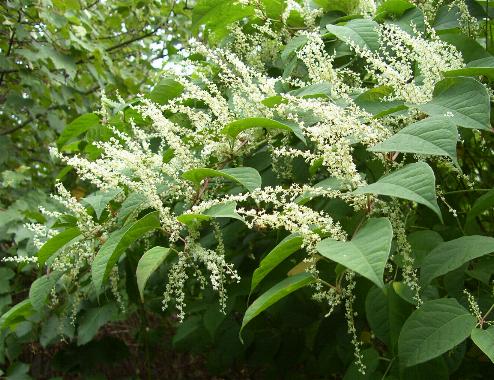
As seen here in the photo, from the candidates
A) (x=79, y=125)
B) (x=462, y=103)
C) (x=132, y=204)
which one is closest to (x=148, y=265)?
(x=132, y=204)

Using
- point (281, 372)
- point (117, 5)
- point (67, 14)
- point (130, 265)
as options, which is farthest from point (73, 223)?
point (117, 5)

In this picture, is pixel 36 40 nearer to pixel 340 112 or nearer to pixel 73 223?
pixel 73 223

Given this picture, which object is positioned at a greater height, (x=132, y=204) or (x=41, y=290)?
(x=132, y=204)

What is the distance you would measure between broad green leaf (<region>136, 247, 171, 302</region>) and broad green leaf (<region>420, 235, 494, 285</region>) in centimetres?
69

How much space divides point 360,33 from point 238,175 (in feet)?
2.42

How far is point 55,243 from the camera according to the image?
1788 mm

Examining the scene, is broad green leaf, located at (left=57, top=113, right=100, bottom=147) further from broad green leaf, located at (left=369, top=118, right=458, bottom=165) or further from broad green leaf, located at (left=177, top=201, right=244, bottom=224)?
broad green leaf, located at (left=369, top=118, right=458, bottom=165)

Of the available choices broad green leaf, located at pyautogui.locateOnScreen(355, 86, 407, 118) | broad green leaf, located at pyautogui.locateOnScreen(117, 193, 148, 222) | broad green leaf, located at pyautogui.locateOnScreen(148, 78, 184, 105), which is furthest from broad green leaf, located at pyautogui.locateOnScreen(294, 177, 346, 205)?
broad green leaf, located at pyautogui.locateOnScreen(148, 78, 184, 105)

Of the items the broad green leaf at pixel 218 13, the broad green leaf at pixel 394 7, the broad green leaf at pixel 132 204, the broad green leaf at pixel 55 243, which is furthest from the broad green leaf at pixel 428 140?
the broad green leaf at pixel 218 13

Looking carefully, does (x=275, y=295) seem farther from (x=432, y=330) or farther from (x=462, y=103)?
(x=462, y=103)

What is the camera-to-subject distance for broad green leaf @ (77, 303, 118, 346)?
271 cm

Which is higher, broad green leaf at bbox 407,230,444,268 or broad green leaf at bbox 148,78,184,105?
broad green leaf at bbox 148,78,184,105

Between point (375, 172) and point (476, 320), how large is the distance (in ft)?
2.47

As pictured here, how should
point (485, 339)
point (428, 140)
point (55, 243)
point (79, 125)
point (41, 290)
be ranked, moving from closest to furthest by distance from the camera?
1. point (485, 339)
2. point (428, 140)
3. point (55, 243)
4. point (41, 290)
5. point (79, 125)
